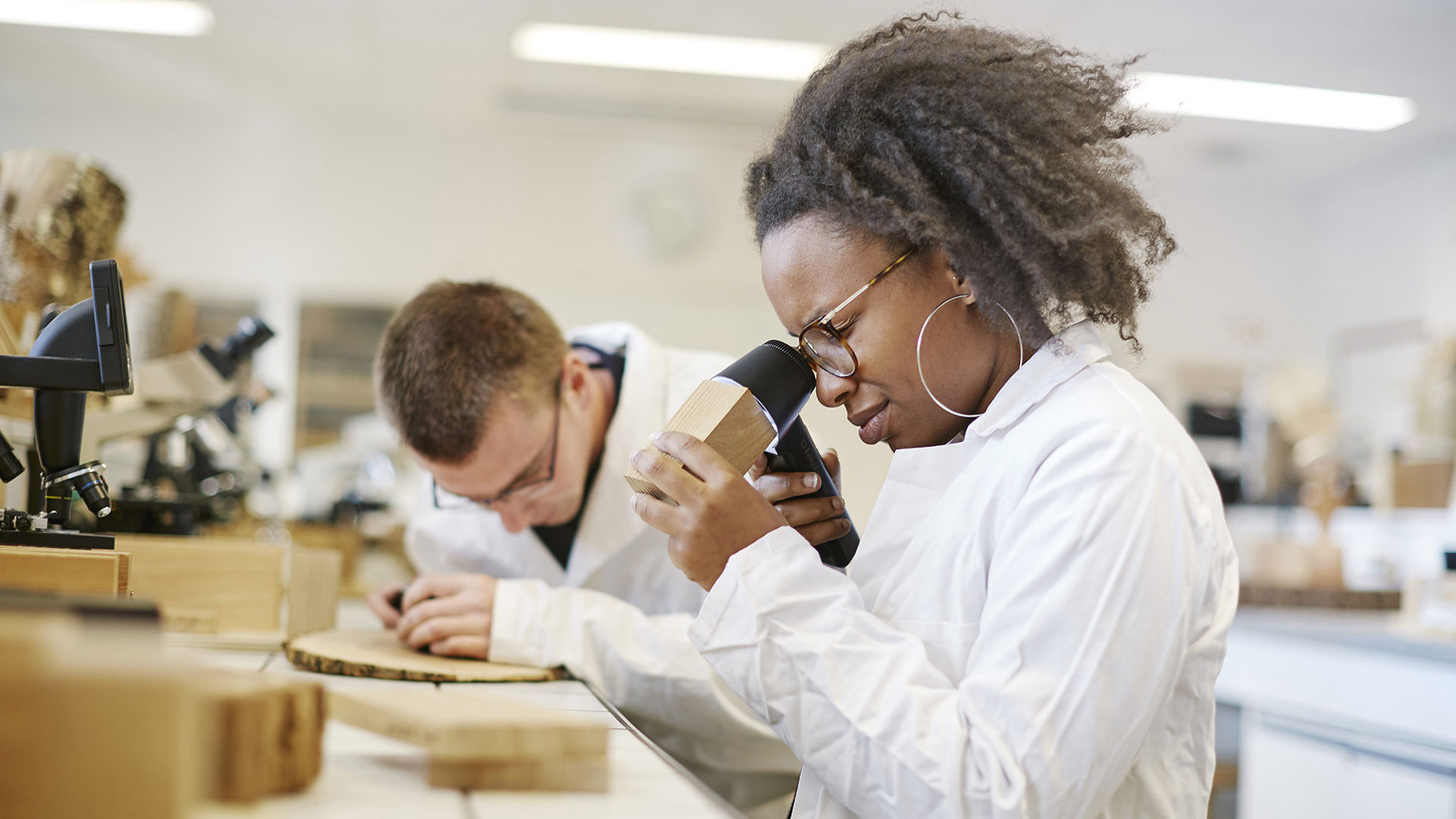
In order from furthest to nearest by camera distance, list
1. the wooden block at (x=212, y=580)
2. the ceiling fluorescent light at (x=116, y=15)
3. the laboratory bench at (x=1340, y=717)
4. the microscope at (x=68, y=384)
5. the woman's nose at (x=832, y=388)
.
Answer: the ceiling fluorescent light at (x=116, y=15) → the laboratory bench at (x=1340, y=717) → the wooden block at (x=212, y=580) → the woman's nose at (x=832, y=388) → the microscope at (x=68, y=384)

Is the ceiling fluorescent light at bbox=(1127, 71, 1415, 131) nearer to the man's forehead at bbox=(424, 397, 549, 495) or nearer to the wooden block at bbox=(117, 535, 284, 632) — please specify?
the man's forehead at bbox=(424, 397, 549, 495)

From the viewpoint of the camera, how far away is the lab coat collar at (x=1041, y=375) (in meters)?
0.96

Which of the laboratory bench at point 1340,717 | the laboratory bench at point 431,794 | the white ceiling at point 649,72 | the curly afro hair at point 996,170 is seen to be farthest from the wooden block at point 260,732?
the white ceiling at point 649,72

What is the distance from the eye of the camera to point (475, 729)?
628 millimetres

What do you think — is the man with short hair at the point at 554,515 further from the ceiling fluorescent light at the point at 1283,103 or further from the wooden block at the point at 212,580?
the ceiling fluorescent light at the point at 1283,103

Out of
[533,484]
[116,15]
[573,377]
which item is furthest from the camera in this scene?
[116,15]

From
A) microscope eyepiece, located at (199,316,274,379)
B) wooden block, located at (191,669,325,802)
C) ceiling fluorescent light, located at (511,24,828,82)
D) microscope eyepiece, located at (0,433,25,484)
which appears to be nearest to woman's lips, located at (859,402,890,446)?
wooden block, located at (191,669,325,802)

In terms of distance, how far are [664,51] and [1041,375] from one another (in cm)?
388

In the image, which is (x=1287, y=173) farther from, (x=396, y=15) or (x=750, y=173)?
(x=750, y=173)

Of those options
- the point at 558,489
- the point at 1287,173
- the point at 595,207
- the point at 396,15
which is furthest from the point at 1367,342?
the point at 558,489

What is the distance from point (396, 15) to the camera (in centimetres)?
427

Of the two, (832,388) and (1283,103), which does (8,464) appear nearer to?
(832,388)

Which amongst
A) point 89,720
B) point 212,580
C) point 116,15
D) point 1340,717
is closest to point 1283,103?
point 1340,717

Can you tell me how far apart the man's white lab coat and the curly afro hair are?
1.84 ft
